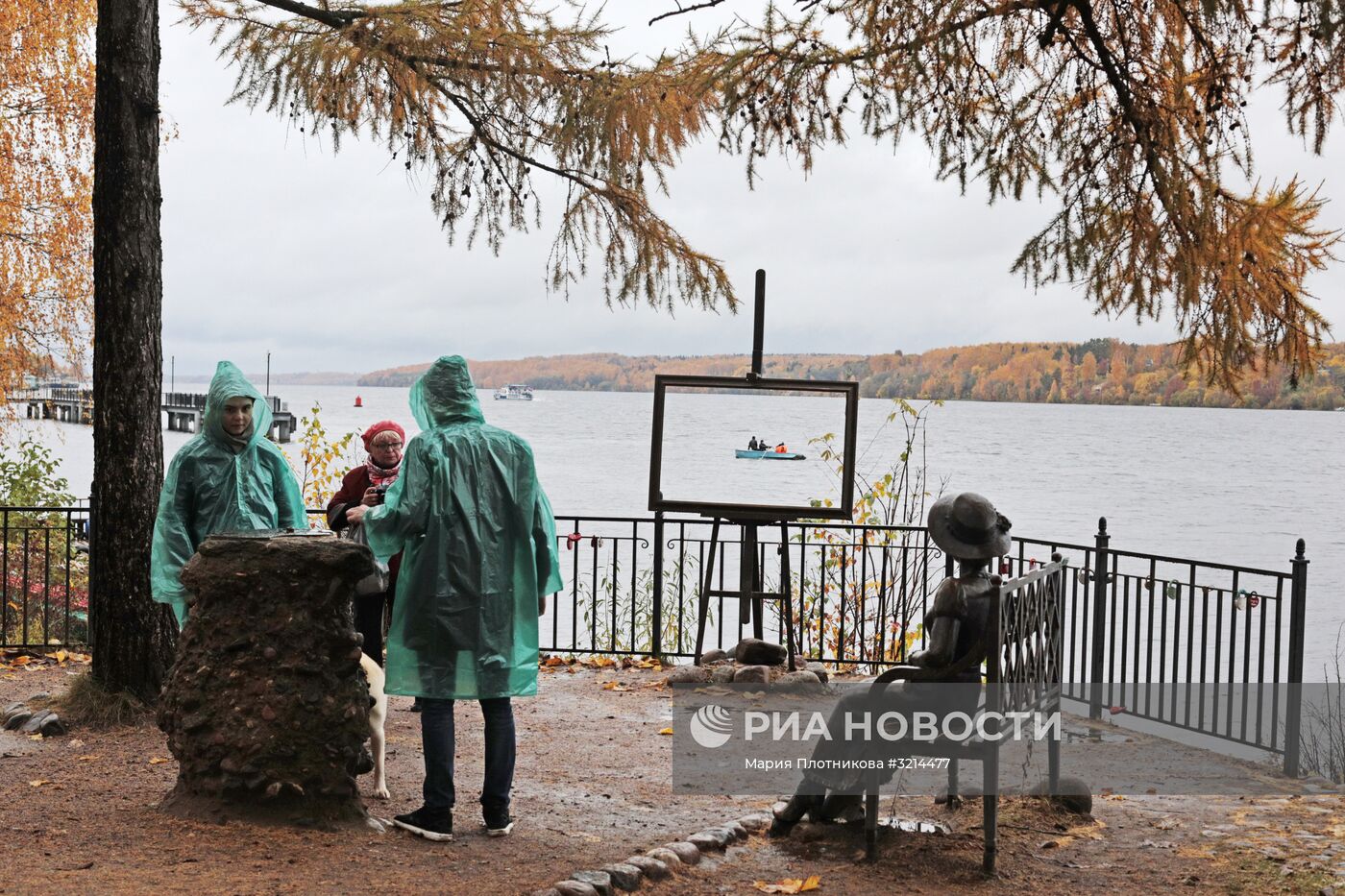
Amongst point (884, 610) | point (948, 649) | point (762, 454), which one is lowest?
point (884, 610)

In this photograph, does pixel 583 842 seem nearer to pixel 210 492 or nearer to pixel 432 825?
pixel 432 825

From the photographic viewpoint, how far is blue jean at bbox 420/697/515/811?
4383 mm

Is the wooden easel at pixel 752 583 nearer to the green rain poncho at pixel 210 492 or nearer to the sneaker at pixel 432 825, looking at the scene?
the green rain poncho at pixel 210 492

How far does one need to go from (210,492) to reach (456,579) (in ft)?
5.01

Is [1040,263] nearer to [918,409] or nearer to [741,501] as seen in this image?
[741,501]

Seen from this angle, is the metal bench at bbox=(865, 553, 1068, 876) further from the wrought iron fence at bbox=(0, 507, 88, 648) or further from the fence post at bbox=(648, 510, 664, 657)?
the wrought iron fence at bbox=(0, 507, 88, 648)

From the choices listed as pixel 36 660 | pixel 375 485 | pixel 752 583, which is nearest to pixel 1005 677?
pixel 375 485

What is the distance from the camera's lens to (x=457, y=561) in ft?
14.2

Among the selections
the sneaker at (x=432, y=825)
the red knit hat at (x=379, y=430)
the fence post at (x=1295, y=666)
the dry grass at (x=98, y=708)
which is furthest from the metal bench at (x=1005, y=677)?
the dry grass at (x=98, y=708)

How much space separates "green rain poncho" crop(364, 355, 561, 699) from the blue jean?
76mm

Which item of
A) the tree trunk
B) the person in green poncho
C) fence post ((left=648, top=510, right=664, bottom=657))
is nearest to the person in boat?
the person in green poncho

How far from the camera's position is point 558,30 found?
763 centimetres

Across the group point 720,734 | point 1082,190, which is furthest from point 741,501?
point 1082,190

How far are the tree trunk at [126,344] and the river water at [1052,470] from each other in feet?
10.1
